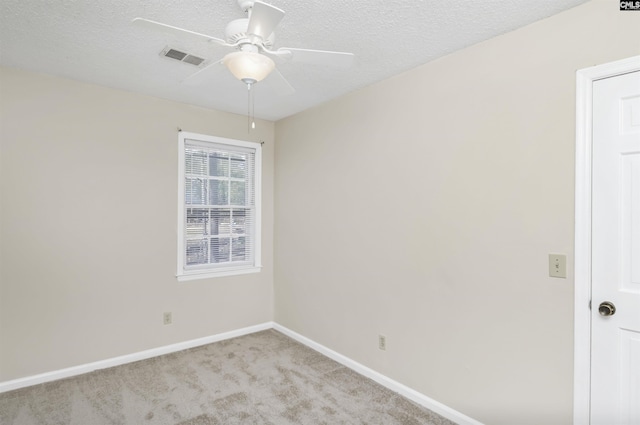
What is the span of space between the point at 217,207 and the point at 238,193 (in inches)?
12.2

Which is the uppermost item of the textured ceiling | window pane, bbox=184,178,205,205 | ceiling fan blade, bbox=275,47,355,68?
the textured ceiling

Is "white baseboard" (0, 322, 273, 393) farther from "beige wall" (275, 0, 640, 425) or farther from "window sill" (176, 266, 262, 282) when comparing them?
"beige wall" (275, 0, 640, 425)

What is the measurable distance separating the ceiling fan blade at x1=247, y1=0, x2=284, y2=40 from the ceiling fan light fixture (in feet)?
0.33

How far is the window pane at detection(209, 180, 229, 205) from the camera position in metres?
3.74

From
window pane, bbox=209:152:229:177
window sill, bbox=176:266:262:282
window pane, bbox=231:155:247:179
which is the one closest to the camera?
window sill, bbox=176:266:262:282

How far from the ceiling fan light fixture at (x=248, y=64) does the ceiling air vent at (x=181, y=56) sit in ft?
2.97

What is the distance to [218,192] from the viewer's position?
380 centimetres

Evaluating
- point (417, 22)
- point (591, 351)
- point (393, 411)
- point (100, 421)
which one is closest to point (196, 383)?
point (100, 421)

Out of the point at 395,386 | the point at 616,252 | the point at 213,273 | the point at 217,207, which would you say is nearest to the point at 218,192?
the point at 217,207

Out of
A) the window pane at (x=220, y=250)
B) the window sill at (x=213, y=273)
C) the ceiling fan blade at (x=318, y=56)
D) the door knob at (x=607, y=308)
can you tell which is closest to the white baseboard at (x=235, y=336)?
the window sill at (x=213, y=273)

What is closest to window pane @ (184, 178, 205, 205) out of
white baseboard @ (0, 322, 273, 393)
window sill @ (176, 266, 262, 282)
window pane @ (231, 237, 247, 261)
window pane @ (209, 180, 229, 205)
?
window pane @ (209, 180, 229, 205)

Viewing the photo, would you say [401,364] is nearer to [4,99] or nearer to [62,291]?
[62,291]

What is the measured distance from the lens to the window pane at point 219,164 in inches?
147

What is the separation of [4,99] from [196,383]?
8.75 ft
